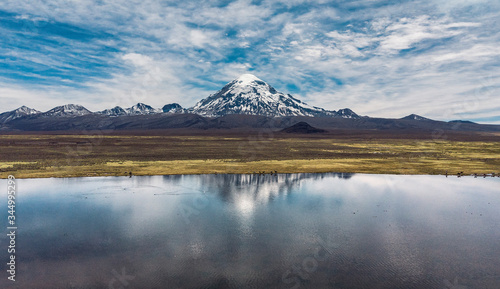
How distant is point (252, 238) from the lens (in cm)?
2133

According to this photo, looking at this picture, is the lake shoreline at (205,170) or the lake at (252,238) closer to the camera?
the lake at (252,238)

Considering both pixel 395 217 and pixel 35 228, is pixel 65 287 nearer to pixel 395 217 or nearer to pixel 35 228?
pixel 35 228

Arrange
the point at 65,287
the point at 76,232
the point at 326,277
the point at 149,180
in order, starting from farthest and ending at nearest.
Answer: the point at 149,180, the point at 76,232, the point at 326,277, the point at 65,287

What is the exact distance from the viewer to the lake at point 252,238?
52.9 feet

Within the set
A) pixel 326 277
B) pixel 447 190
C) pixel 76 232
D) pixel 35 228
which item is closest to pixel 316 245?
pixel 326 277

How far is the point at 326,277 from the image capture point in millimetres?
16125

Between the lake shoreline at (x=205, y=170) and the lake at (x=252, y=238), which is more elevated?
the lake shoreline at (x=205, y=170)

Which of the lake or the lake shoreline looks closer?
the lake

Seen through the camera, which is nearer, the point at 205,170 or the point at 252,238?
the point at 252,238

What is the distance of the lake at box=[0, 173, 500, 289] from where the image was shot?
52.9ft

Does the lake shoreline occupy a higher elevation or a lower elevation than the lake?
higher

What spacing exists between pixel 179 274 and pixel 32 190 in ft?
102

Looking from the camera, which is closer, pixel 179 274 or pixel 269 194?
pixel 179 274

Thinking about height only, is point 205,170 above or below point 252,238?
above
